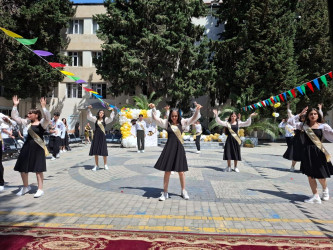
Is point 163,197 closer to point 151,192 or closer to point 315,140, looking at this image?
point 151,192

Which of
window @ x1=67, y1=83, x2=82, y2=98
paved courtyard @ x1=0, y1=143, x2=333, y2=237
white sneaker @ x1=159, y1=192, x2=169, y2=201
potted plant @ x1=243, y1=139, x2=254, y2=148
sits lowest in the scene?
paved courtyard @ x1=0, y1=143, x2=333, y2=237

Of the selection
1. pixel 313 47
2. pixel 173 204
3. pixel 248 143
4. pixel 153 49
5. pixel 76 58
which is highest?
pixel 76 58

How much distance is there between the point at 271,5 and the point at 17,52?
72.7ft

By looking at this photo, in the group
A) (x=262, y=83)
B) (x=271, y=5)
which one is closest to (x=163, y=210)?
(x=262, y=83)

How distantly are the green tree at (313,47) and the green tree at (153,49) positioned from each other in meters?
8.49

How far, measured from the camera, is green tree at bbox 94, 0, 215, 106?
2355cm

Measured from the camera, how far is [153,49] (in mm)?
23891

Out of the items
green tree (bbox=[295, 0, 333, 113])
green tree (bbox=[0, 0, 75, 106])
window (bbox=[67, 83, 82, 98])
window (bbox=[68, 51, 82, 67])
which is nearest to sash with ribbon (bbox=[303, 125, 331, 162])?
green tree (bbox=[295, 0, 333, 113])

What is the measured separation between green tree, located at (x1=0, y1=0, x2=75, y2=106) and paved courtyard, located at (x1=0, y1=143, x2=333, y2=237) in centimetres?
1803

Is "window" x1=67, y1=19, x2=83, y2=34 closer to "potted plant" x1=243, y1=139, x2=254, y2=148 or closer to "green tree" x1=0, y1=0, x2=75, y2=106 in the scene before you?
"green tree" x1=0, y1=0, x2=75, y2=106

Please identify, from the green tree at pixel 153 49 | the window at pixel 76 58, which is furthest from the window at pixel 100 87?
the green tree at pixel 153 49

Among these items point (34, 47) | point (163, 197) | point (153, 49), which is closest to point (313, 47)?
point (153, 49)

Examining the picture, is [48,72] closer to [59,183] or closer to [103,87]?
[103,87]

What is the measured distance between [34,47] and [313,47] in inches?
1008
